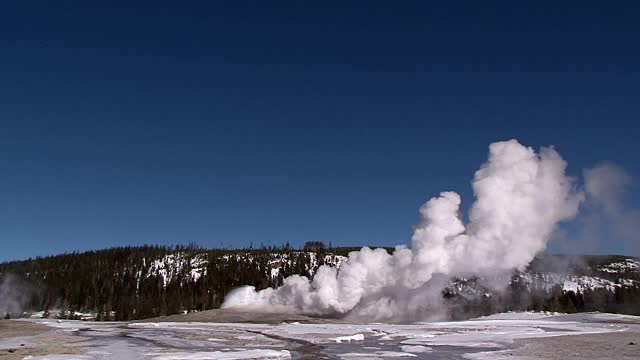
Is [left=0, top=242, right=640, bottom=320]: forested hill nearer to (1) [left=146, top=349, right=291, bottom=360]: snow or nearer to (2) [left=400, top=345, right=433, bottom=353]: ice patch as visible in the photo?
(2) [left=400, top=345, right=433, bottom=353]: ice patch

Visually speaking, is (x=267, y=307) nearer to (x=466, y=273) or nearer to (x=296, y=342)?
(x=466, y=273)

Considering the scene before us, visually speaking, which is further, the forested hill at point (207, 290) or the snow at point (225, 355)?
the forested hill at point (207, 290)

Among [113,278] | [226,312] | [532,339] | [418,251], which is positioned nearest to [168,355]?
[532,339]

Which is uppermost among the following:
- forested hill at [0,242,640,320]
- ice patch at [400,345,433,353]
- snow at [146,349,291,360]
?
forested hill at [0,242,640,320]

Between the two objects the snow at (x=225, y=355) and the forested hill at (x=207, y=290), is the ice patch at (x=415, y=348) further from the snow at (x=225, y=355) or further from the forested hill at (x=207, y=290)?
the forested hill at (x=207, y=290)

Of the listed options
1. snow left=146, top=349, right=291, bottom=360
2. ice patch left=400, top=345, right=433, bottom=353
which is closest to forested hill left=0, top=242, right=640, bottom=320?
ice patch left=400, top=345, right=433, bottom=353

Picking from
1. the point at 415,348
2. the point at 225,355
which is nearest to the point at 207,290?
the point at 415,348

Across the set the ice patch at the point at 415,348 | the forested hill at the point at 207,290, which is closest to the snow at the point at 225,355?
the ice patch at the point at 415,348

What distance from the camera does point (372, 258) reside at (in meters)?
103

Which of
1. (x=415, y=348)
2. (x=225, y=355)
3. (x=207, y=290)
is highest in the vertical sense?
(x=207, y=290)

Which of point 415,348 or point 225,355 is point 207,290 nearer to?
point 415,348

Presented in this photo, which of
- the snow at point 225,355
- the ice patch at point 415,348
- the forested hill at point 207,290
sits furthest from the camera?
the forested hill at point 207,290

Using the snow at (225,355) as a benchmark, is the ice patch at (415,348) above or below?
above

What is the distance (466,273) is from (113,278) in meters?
131
